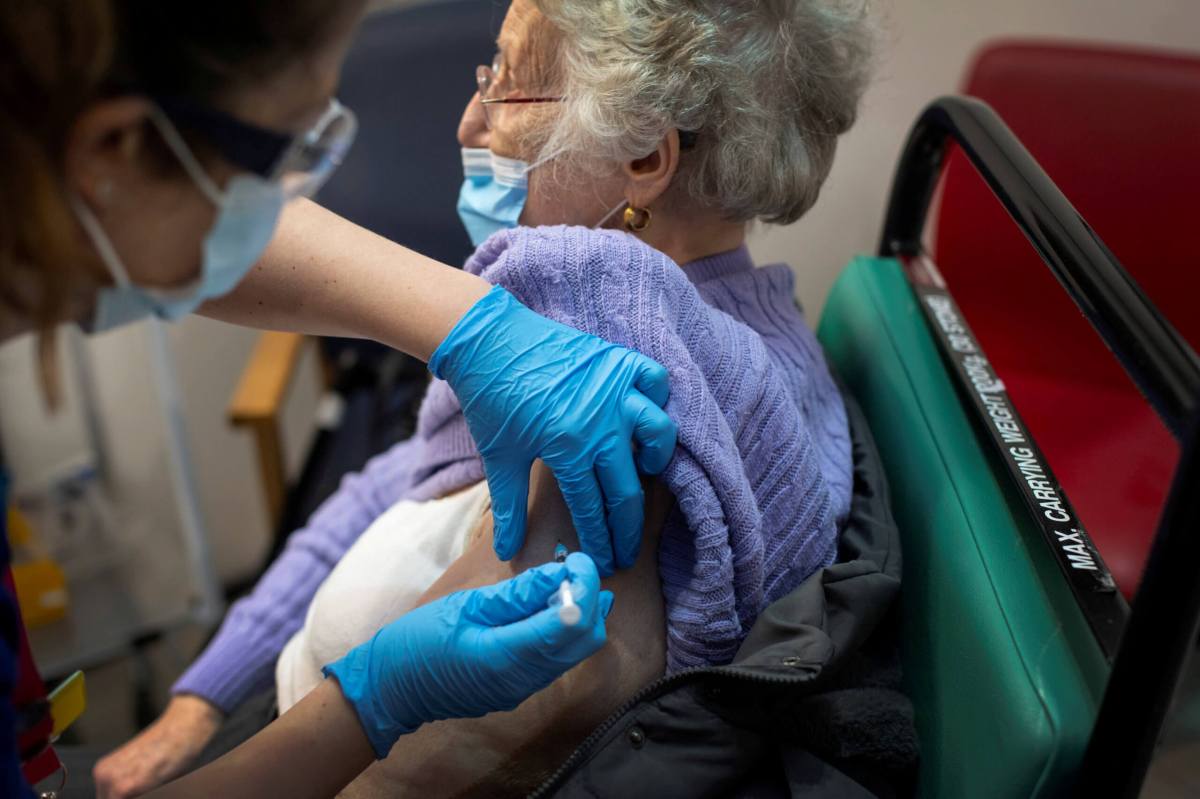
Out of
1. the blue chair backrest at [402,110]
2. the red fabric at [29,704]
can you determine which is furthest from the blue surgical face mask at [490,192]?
the blue chair backrest at [402,110]

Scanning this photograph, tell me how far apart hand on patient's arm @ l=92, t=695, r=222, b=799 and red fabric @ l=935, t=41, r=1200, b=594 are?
4.47 ft

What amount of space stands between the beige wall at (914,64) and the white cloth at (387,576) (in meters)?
0.55

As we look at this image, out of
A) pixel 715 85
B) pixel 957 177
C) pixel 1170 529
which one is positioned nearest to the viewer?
pixel 1170 529

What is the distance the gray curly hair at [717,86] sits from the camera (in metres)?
1.04

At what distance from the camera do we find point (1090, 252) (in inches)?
35.6

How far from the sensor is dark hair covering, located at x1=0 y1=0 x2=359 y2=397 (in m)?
0.61

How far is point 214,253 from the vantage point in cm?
78

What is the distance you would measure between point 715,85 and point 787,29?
0.36 ft

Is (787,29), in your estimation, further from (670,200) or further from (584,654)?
(584,654)

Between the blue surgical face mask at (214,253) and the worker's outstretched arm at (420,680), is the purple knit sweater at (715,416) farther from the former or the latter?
the blue surgical face mask at (214,253)

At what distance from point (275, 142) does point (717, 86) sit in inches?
19.5

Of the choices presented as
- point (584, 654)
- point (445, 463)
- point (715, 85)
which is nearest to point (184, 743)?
point (445, 463)

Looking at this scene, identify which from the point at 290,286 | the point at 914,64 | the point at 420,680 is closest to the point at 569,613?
the point at 420,680

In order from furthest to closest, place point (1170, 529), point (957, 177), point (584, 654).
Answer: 1. point (957, 177)
2. point (584, 654)
3. point (1170, 529)
